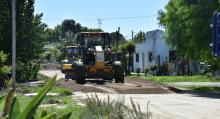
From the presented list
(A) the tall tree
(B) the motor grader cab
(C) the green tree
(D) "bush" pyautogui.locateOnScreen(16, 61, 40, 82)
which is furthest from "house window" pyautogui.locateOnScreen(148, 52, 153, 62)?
(C) the green tree

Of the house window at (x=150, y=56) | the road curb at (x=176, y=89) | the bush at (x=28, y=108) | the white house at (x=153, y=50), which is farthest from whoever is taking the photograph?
the house window at (x=150, y=56)

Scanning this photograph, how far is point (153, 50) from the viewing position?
2798 inches

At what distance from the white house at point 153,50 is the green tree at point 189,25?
115ft

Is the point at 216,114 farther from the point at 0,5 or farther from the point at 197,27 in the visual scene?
the point at 0,5

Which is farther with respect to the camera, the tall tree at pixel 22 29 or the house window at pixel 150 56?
the house window at pixel 150 56

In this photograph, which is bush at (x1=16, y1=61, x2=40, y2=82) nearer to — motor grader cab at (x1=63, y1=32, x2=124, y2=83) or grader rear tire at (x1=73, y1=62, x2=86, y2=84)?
motor grader cab at (x1=63, y1=32, x2=124, y2=83)

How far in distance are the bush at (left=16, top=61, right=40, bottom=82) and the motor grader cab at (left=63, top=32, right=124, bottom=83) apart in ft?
12.0

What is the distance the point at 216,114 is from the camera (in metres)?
16.9

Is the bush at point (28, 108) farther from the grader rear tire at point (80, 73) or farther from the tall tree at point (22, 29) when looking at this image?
the tall tree at point (22, 29)

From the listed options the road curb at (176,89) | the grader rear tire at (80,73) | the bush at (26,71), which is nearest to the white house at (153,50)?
the bush at (26,71)

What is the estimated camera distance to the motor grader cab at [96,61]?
36.9 meters

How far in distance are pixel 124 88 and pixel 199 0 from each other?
19.0ft

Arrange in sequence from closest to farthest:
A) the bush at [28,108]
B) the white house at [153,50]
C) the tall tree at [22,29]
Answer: the bush at [28,108] < the tall tree at [22,29] < the white house at [153,50]

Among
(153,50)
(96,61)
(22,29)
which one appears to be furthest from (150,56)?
(22,29)
